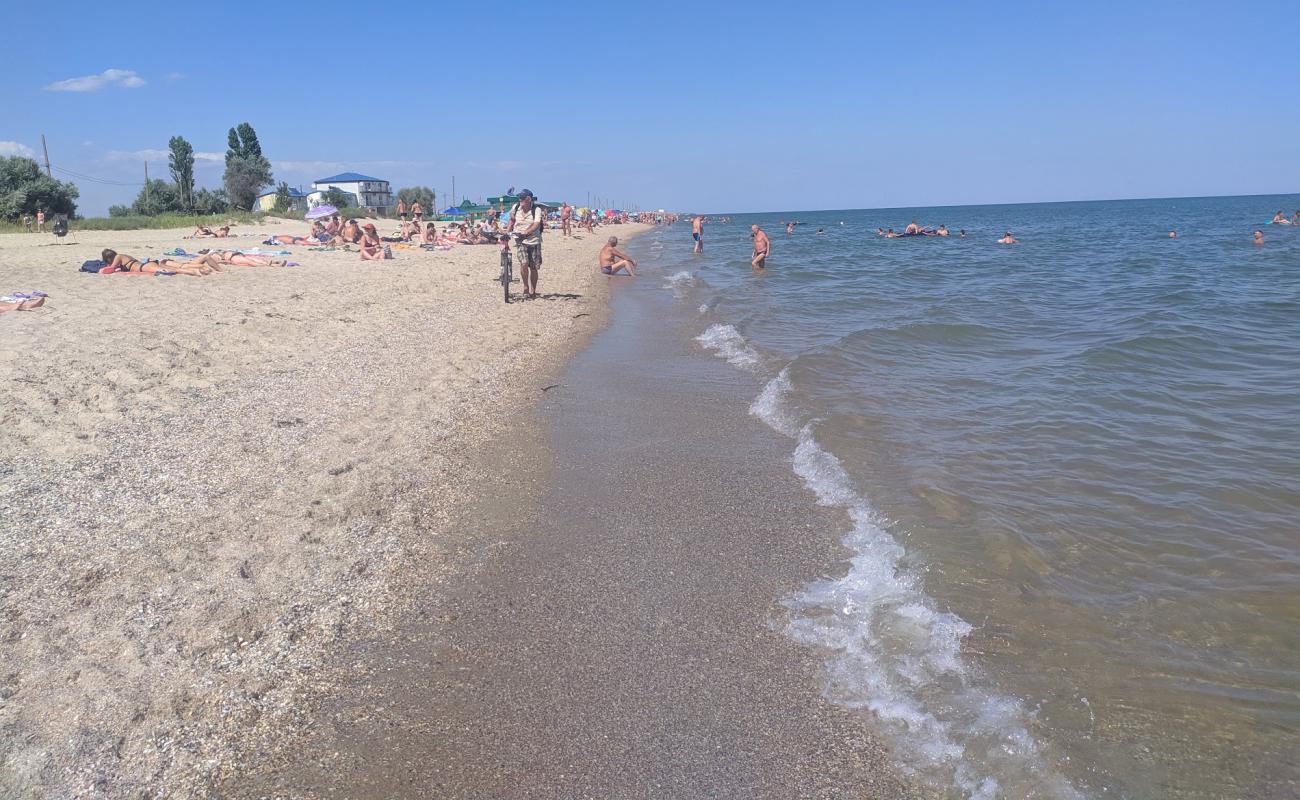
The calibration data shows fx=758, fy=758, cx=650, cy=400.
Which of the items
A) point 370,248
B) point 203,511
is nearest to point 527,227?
point 203,511

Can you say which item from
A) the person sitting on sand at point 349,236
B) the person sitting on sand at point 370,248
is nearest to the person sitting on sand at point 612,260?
the person sitting on sand at point 370,248

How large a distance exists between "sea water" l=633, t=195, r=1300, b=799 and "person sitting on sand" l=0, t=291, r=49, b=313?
29.5ft

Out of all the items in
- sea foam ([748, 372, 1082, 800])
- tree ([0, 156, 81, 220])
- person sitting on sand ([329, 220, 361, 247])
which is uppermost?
tree ([0, 156, 81, 220])

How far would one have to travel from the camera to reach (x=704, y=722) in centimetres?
291

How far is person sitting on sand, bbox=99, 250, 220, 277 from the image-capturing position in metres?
14.1

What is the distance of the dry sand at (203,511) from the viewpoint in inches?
111

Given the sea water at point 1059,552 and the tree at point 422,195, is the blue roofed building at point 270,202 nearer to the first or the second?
the tree at point 422,195

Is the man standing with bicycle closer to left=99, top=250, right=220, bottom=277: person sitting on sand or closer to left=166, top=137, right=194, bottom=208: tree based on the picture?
left=99, top=250, right=220, bottom=277: person sitting on sand

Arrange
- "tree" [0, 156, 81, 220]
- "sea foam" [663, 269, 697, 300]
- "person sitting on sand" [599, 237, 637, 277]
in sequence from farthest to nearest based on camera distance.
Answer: "tree" [0, 156, 81, 220] → "person sitting on sand" [599, 237, 637, 277] → "sea foam" [663, 269, 697, 300]

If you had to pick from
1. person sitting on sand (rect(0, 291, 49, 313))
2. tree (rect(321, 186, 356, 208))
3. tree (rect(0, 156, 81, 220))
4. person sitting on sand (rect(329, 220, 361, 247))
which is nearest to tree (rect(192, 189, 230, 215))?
tree (rect(321, 186, 356, 208))

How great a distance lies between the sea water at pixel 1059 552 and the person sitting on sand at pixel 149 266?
10290 mm

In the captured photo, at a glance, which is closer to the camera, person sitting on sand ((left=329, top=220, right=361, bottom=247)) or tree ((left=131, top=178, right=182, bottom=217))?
person sitting on sand ((left=329, top=220, right=361, bottom=247))

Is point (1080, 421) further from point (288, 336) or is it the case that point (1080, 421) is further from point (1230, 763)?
point (288, 336)

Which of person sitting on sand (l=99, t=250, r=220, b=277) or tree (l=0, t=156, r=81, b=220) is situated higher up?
tree (l=0, t=156, r=81, b=220)
